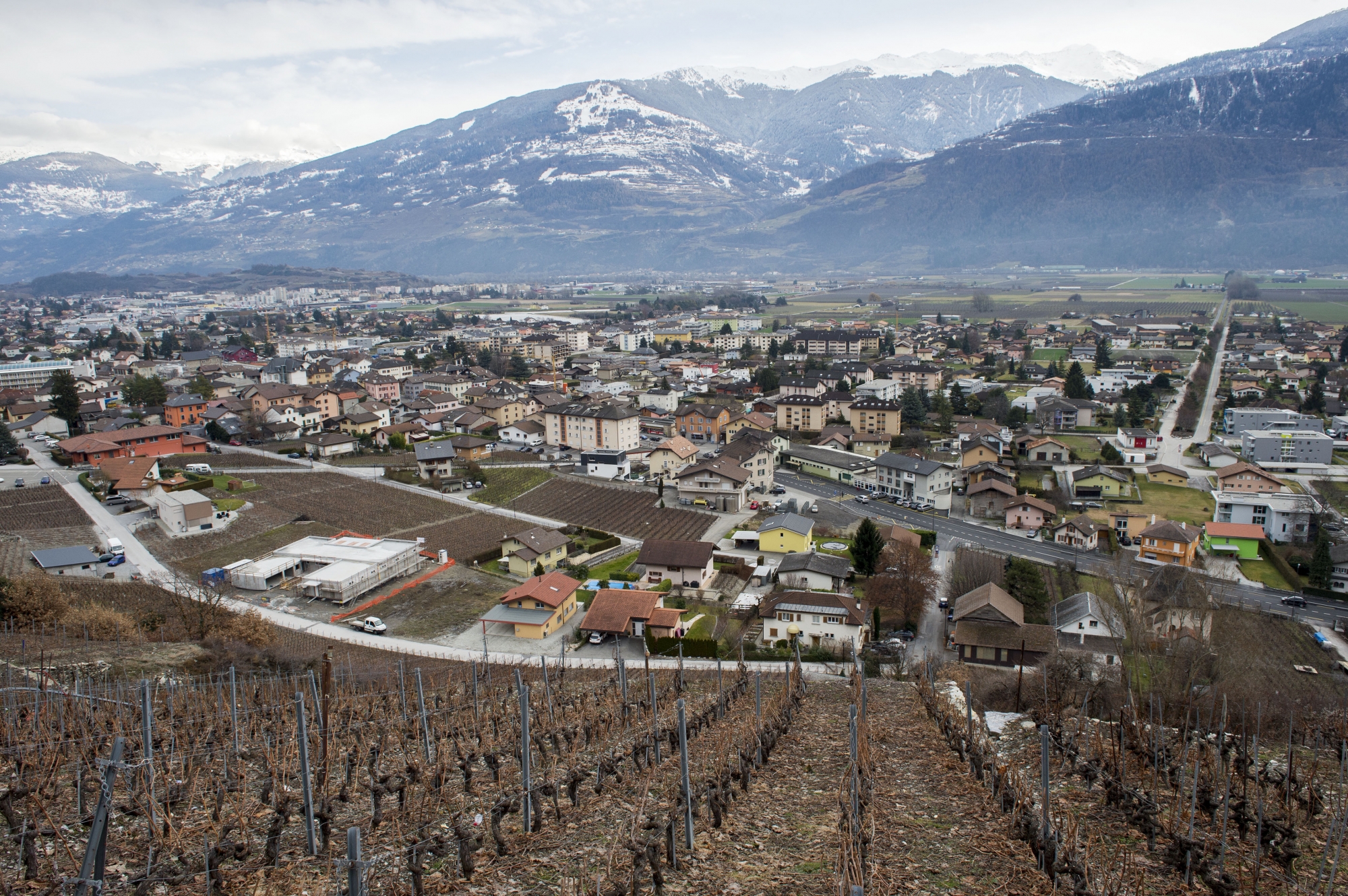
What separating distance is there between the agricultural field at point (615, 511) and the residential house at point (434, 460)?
3.14m

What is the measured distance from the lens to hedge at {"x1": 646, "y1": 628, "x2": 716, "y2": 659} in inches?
493

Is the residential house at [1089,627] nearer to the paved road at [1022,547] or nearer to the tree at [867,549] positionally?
the paved road at [1022,547]

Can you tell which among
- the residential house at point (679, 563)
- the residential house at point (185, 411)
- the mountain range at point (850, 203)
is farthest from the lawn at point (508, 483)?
the mountain range at point (850, 203)

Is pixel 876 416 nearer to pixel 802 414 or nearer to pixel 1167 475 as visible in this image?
pixel 802 414

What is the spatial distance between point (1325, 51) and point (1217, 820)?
226 m

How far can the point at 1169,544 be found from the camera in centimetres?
1692

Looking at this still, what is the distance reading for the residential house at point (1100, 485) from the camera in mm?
21516

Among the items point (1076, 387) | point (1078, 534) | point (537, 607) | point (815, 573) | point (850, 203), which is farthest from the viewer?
point (850, 203)

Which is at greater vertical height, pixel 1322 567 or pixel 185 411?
pixel 185 411

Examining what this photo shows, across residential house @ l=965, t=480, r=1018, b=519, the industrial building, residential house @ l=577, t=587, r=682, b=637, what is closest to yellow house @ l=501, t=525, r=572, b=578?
the industrial building

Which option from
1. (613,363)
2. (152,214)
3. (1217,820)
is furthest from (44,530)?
(152,214)

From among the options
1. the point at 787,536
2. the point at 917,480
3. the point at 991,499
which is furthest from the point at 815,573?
the point at 991,499

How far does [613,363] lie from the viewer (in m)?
45.6

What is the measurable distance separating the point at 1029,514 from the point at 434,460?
16.1m
